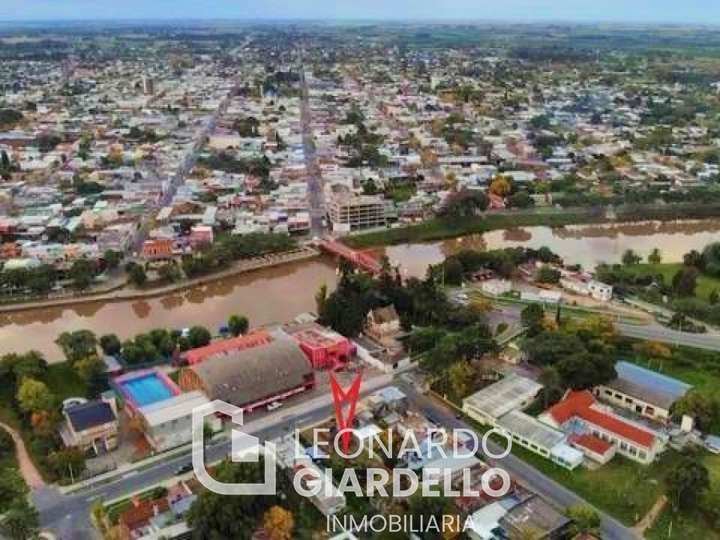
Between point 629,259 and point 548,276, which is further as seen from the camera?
point 629,259

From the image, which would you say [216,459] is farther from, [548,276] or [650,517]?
[548,276]

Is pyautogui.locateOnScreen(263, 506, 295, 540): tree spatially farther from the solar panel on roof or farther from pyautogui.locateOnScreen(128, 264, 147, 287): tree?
pyautogui.locateOnScreen(128, 264, 147, 287): tree

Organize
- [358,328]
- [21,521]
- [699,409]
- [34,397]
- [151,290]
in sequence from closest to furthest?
[21,521], [699,409], [34,397], [358,328], [151,290]

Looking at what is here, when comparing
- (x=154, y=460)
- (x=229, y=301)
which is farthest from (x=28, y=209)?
(x=154, y=460)

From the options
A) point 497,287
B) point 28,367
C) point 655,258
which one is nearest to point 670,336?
point 497,287

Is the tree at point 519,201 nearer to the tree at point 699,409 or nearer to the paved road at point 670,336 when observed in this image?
the paved road at point 670,336

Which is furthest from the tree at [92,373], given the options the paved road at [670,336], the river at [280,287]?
the paved road at [670,336]

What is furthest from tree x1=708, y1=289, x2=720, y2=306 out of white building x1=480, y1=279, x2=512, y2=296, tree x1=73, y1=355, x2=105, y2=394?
tree x1=73, y1=355, x2=105, y2=394
